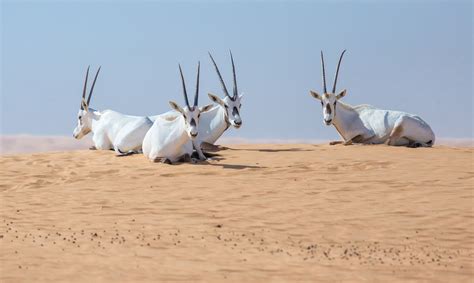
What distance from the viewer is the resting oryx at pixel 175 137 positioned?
14.3 meters

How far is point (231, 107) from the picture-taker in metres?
16.3

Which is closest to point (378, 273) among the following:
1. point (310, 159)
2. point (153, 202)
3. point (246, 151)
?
point (153, 202)

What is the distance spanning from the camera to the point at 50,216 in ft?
34.2

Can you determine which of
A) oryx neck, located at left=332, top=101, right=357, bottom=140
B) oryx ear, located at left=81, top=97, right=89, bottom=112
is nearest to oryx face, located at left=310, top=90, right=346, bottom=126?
oryx neck, located at left=332, top=101, right=357, bottom=140

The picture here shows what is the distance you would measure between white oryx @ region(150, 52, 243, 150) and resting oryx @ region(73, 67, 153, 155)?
619 mm

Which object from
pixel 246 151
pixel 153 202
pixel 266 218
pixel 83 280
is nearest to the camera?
pixel 83 280

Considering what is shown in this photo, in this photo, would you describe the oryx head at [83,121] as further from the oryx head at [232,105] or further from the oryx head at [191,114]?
the oryx head at [191,114]

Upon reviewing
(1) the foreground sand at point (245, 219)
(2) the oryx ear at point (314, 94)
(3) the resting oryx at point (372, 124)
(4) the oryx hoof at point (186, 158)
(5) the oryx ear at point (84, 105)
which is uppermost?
(2) the oryx ear at point (314, 94)

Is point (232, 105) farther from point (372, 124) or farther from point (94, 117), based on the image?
point (94, 117)

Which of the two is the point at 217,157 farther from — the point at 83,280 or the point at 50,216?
the point at 83,280

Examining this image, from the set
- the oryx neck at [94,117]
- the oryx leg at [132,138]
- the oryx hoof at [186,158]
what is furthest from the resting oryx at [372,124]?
the oryx neck at [94,117]

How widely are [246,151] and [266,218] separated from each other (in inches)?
286

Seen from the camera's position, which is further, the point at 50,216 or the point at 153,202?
the point at 153,202

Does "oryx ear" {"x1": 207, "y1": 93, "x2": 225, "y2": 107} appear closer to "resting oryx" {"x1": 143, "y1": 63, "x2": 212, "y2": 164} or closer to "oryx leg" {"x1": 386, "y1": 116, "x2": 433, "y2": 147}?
"resting oryx" {"x1": 143, "y1": 63, "x2": 212, "y2": 164}
